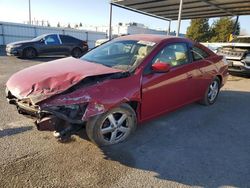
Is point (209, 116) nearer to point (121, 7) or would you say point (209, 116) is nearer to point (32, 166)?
point (32, 166)

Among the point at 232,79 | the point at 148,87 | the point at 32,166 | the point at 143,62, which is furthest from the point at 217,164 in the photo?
the point at 232,79

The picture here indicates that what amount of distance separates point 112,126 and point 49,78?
3.55 ft

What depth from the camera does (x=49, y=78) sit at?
329 centimetres

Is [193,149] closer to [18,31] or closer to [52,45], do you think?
[52,45]

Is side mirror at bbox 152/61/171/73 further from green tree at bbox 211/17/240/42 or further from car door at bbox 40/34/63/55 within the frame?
green tree at bbox 211/17/240/42

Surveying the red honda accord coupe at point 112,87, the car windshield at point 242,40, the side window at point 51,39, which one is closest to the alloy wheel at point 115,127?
the red honda accord coupe at point 112,87

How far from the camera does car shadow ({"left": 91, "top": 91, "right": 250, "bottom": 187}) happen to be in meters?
2.99

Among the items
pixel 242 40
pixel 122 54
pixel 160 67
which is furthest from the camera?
pixel 242 40

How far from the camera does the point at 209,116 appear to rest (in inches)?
197

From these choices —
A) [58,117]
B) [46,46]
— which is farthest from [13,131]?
[46,46]

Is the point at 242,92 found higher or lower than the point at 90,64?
lower

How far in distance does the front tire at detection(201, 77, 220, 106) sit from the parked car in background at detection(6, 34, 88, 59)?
8.71 metres

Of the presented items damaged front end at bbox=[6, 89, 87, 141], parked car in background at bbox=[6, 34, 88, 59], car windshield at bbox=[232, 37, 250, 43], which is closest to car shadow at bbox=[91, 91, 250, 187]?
damaged front end at bbox=[6, 89, 87, 141]

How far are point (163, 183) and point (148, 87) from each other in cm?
147
